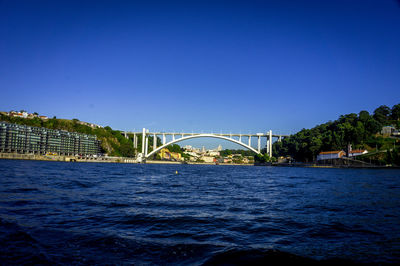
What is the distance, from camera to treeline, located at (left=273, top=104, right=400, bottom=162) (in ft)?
209

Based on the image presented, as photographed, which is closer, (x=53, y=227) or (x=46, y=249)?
(x=46, y=249)

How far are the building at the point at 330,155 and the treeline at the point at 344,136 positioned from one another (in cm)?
326

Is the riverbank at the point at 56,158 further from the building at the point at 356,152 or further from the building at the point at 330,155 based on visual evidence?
the building at the point at 356,152

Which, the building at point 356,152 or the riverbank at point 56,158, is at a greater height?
the building at point 356,152

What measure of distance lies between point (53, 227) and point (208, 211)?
3.19 meters

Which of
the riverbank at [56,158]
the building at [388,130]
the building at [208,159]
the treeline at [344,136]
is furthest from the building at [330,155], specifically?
the building at [208,159]

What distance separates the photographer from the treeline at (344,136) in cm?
6366

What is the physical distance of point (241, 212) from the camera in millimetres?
6305

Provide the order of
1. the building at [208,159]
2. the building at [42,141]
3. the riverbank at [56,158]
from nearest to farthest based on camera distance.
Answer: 1. the riverbank at [56,158]
2. the building at [42,141]
3. the building at [208,159]

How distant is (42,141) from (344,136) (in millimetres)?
71688

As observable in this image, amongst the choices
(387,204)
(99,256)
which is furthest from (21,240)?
(387,204)

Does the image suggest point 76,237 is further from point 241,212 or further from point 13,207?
point 241,212

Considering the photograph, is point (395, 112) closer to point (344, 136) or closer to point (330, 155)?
point (344, 136)

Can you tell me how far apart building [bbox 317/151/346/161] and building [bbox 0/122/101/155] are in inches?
2445
